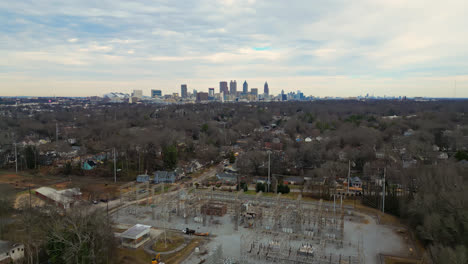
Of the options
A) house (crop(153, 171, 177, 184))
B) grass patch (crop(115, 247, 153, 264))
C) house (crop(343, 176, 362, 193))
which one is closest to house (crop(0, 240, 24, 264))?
grass patch (crop(115, 247, 153, 264))

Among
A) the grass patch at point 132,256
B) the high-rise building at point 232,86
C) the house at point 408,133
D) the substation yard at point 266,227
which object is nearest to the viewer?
the grass patch at point 132,256

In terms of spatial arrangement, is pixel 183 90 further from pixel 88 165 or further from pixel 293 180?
pixel 293 180

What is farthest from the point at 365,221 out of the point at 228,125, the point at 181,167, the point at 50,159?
the point at 228,125

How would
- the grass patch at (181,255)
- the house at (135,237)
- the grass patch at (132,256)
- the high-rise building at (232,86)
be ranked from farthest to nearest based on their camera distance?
the high-rise building at (232,86)
the house at (135,237)
the grass patch at (181,255)
the grass patch at (132,256)

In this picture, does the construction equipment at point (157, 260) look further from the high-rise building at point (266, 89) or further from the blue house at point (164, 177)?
the high-rise building at point (266, 89)

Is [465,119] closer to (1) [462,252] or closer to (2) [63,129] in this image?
(1) [462,252]

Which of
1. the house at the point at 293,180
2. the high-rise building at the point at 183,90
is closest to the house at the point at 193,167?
the house at the point at 293,180

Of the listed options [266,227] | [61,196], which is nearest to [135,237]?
[266,227]

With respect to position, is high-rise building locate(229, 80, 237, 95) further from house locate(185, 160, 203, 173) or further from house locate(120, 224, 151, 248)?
house locate(120, 224, 151, 248)
